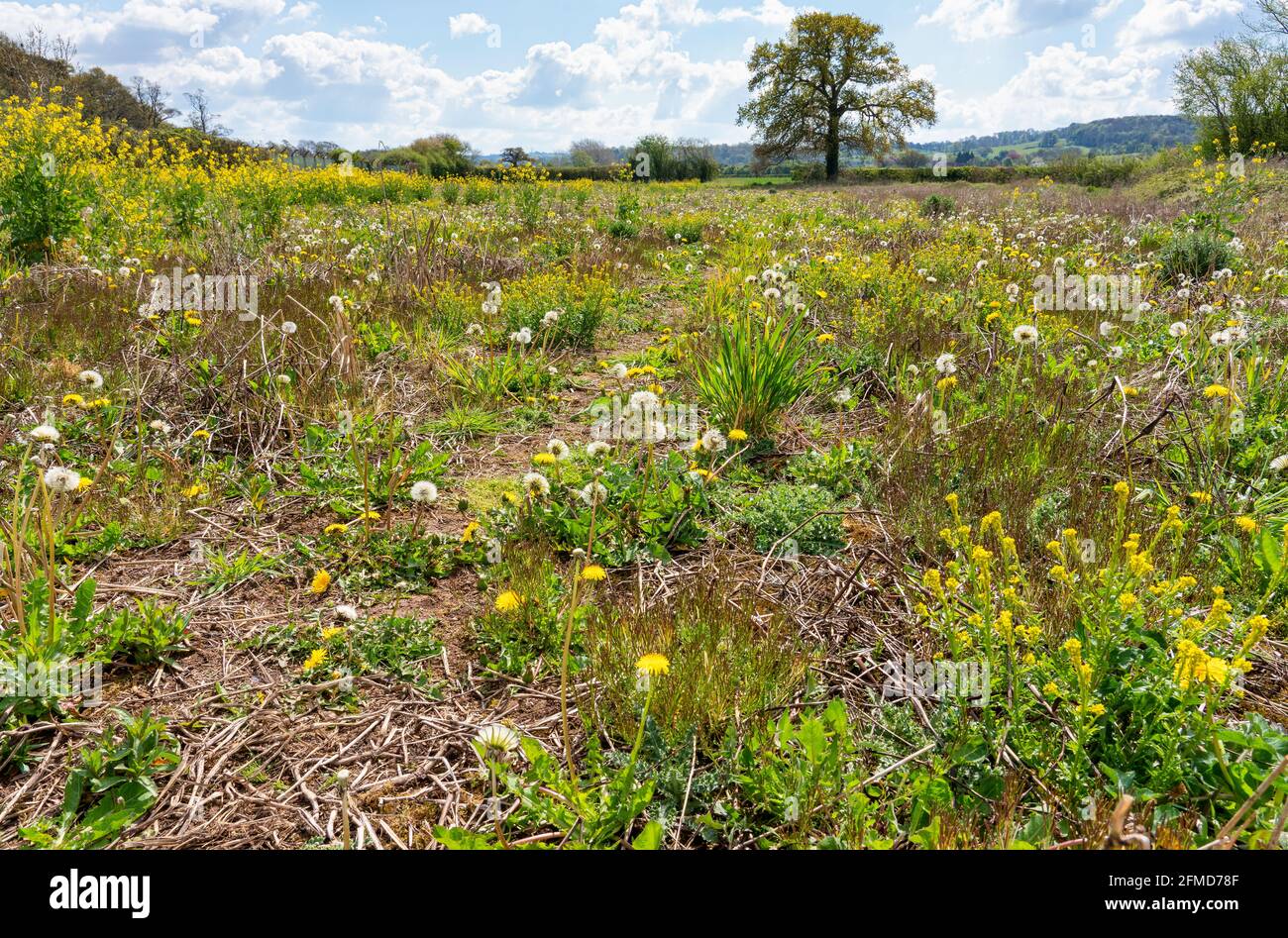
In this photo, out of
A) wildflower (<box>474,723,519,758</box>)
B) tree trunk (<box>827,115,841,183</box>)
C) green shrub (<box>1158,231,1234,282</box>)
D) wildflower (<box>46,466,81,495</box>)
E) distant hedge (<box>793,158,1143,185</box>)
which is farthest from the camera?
tree trunk (<box>827,115,841,183</box>)

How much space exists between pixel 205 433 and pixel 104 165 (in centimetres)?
941

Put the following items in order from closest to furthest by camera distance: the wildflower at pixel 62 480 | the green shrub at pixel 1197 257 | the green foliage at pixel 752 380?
1. the wildflower at pixel 62 480
2. the green foliage at pixel 752 380
3. the green shrub at pixel 1197 257

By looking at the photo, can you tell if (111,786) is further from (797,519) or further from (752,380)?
(752,380)

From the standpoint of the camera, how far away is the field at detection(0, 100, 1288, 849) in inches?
64.7

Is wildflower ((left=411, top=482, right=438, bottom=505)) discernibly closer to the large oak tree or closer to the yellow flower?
the yellow flower

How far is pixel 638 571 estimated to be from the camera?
2.58 m

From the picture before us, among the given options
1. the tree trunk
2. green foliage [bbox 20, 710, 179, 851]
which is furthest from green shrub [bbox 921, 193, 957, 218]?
the tree trunk

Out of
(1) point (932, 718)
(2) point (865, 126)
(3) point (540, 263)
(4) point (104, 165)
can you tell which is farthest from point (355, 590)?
(2) point (865, 126)

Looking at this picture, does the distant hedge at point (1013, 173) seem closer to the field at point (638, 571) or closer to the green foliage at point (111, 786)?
the field at point (638, 571)

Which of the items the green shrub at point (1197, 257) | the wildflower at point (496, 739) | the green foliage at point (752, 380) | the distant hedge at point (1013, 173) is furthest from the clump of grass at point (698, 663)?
the distant hedge at point (1013, 173)

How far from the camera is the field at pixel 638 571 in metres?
1.64

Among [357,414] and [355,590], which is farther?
[357,414]

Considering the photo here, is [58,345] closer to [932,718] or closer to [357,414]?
[357,414]

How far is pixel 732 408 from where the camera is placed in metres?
3.90
